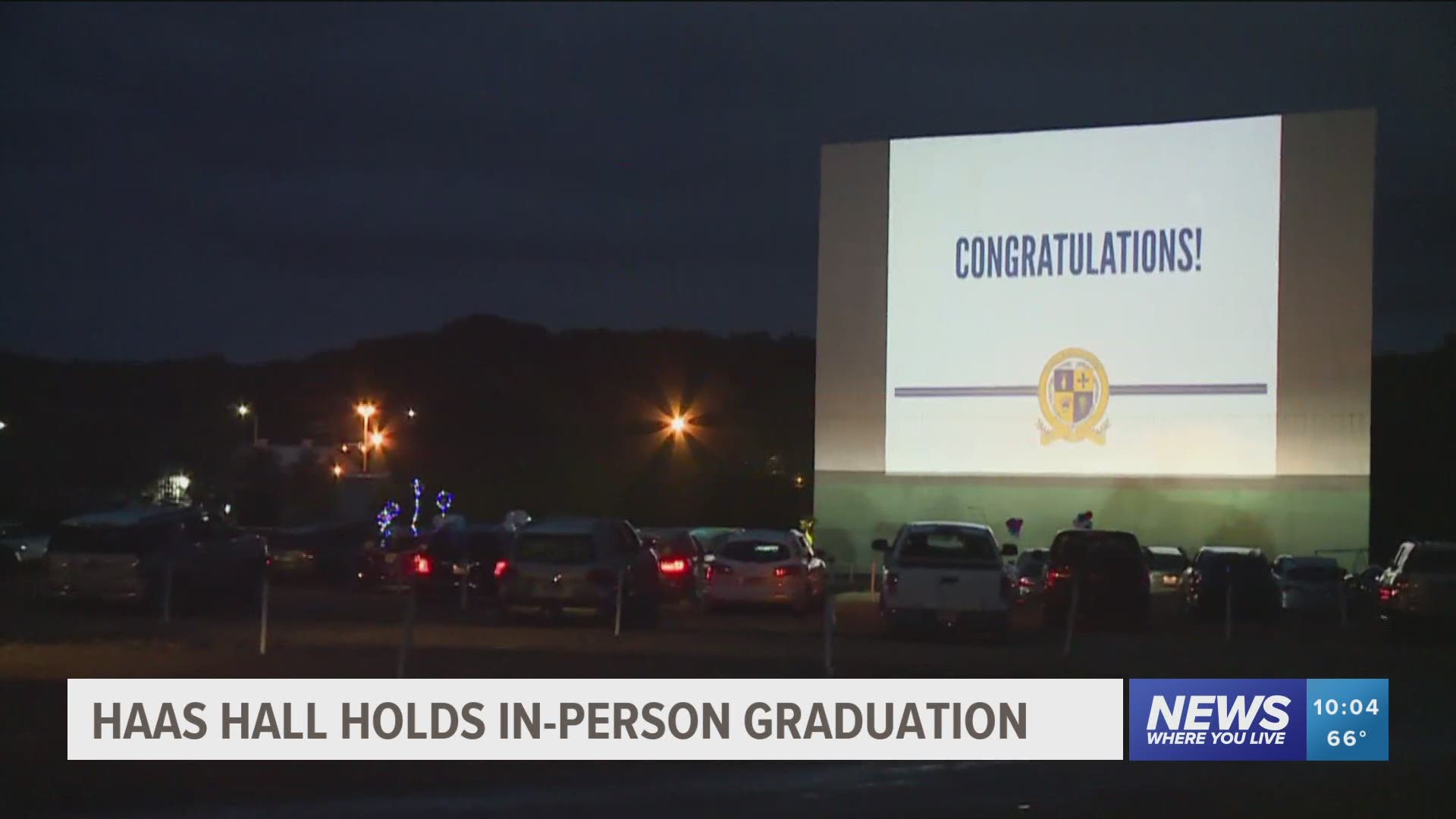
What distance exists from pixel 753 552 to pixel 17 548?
1780 cm

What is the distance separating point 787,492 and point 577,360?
33276 millimetres

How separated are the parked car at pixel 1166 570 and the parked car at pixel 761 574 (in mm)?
8535

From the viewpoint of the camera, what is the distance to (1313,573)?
28.5 meters

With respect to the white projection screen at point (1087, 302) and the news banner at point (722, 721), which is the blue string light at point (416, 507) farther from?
the news banner at point (722, 721)

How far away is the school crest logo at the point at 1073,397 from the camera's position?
32531 millimetres

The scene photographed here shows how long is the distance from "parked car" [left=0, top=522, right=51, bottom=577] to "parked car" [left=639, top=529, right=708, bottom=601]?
1328 cm

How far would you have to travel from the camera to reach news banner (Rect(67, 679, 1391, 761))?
10.4 metres

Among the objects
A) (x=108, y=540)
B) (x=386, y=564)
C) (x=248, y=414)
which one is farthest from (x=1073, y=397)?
(x=248, y=414)

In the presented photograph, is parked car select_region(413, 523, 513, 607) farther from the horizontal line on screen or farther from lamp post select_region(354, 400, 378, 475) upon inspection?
lamp post select_region(354, 400, 378, 475)

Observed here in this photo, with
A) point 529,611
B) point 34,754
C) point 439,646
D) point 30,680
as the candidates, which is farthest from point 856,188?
point 34,754
